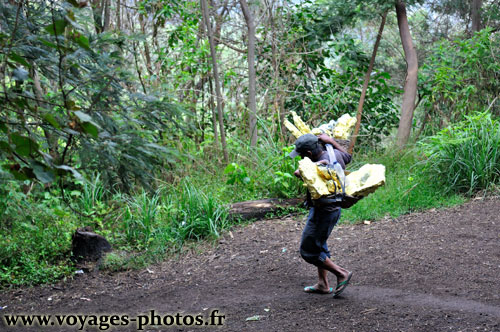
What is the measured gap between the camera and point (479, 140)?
7398 millimetres

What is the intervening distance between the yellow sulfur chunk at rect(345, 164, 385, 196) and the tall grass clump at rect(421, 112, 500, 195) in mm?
3229

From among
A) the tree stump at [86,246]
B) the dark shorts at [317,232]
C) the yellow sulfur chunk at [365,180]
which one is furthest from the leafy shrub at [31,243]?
the yellow sulfur chunk at [365,180]

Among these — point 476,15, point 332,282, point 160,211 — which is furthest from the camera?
point 476,15

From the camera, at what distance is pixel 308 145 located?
4637 millimetres

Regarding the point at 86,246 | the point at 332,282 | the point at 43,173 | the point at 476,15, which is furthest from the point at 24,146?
the point at 476,15

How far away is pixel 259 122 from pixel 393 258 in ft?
13.7

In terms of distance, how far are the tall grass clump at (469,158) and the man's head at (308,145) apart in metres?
3.47

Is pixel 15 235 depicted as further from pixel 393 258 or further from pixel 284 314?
pixel 393 258

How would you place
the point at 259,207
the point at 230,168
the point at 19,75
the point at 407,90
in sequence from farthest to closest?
1. the point at 407,90
2. the point at 230,168
3. the point at 259,207
4. the point at 19,75

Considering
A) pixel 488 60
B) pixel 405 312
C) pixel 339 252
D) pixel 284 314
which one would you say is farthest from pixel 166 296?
pixel 488 60

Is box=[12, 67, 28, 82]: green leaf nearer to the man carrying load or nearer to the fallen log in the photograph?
the man carrying load

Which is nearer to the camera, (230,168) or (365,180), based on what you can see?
(365,180)

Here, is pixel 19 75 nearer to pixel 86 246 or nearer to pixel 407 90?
pixel 86 246

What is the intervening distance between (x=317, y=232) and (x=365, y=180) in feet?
2.14
